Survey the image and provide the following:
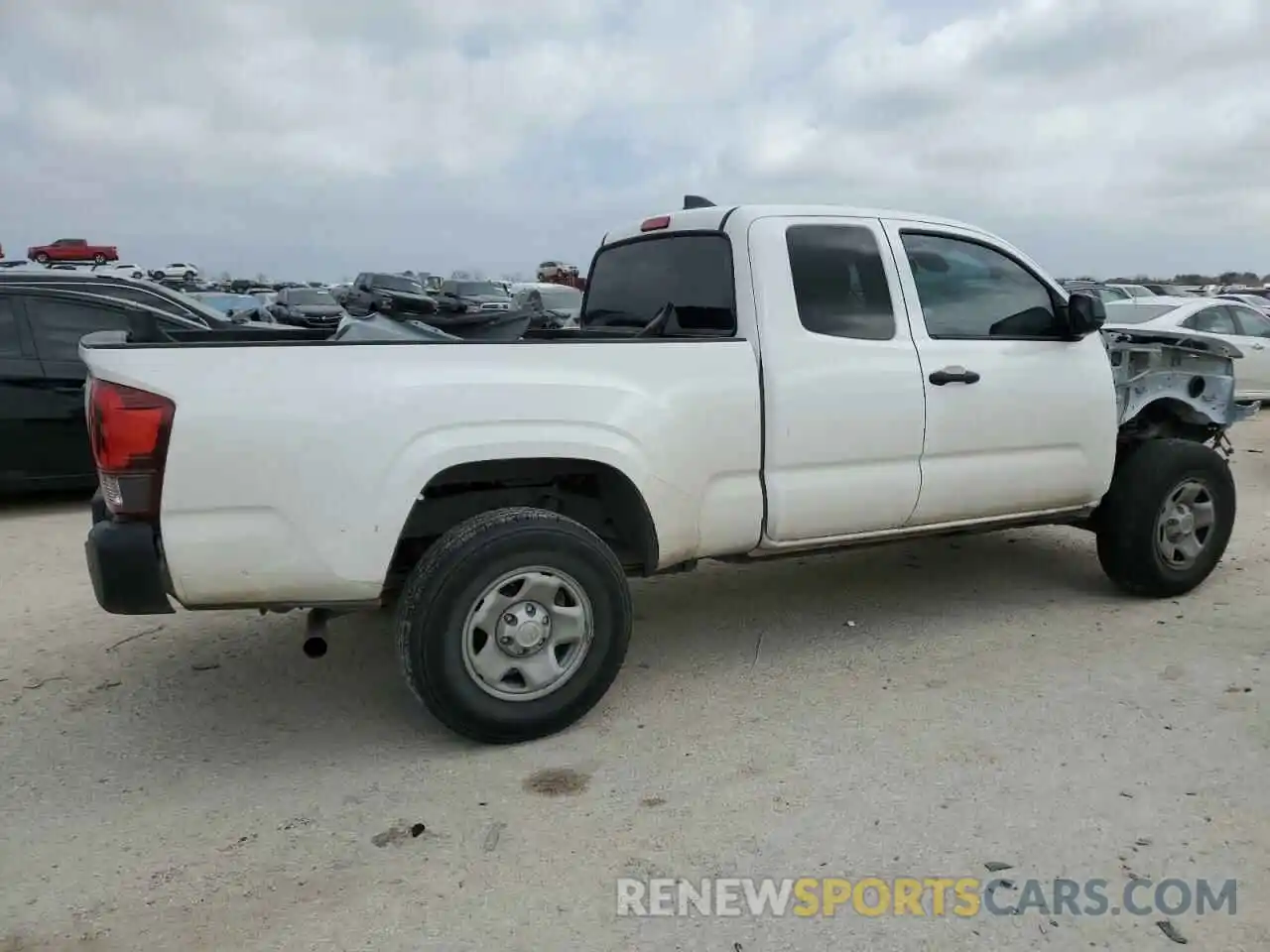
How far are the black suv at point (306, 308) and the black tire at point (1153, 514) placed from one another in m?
14.5

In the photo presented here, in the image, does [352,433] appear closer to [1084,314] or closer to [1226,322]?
[1084,314]

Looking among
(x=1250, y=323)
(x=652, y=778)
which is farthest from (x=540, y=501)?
(x=1250, y=323)

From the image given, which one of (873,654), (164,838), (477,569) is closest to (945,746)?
(873,654)

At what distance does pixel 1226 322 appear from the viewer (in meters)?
12.6

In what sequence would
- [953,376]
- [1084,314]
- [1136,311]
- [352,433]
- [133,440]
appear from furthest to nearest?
[1136,311] → [1084,314] → [953,376] → [352,433] → [133,440]

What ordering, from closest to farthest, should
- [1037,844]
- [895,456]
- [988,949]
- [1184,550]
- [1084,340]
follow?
[988,949]
[1037,844]
[895,456]
[1084,340]
[1184,550]

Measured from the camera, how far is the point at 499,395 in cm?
330

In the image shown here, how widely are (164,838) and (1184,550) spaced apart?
187 inches

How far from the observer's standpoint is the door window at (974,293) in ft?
14.0

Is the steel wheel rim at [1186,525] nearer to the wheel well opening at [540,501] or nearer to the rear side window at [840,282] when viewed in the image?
the rear side window at [840,282]

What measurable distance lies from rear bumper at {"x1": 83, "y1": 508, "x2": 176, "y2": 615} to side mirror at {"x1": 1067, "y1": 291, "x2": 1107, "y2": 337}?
12.9 feet

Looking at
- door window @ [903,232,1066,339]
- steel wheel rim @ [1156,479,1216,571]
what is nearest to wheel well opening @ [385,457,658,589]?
door window @ [903,232,1066,339]

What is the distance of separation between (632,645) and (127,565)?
2.24m

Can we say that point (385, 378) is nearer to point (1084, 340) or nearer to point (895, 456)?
point (895, 456)
